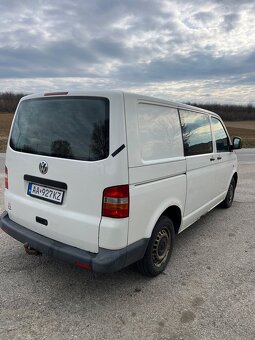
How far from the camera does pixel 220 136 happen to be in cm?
527

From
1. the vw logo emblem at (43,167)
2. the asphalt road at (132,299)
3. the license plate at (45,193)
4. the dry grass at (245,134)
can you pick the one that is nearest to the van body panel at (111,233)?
the license plate at (45,193)

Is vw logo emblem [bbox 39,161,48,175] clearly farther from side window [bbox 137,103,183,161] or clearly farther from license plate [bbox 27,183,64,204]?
side window [bbox 137,103,183,161]

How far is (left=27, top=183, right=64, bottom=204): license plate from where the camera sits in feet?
9.60

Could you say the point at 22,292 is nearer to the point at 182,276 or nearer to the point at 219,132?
the point at 182,276

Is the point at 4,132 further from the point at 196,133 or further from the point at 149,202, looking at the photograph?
the point at 149,202

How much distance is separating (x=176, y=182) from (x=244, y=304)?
1413 millimetres

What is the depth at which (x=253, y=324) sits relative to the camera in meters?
2.65

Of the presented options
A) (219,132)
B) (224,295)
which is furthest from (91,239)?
(219,132)

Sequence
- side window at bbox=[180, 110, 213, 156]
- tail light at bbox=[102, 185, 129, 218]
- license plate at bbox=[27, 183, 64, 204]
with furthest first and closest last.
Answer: side window at bbox=[180, 110, 213, 156]
license plate at bbox=[27, 183, 64, 204]
tail light at bbox=[102, 185, 129, 218]

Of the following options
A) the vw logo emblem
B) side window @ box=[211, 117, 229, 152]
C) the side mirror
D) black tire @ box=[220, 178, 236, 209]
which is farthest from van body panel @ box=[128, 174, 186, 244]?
black tire @ box=[220, 178, 236, 209]

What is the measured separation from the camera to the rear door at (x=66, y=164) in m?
2.67

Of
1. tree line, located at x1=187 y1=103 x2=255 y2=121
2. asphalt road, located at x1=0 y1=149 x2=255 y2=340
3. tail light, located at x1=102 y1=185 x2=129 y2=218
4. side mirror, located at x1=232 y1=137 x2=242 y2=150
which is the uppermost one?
tree line, located at x1=187 y1=103 x2=255 y2=121

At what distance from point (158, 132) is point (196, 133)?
1.18m

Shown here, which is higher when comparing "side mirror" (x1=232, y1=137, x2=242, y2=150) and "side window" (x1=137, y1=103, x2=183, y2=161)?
"side window" (x1=137, y1=103, x2=183, y2=161)
